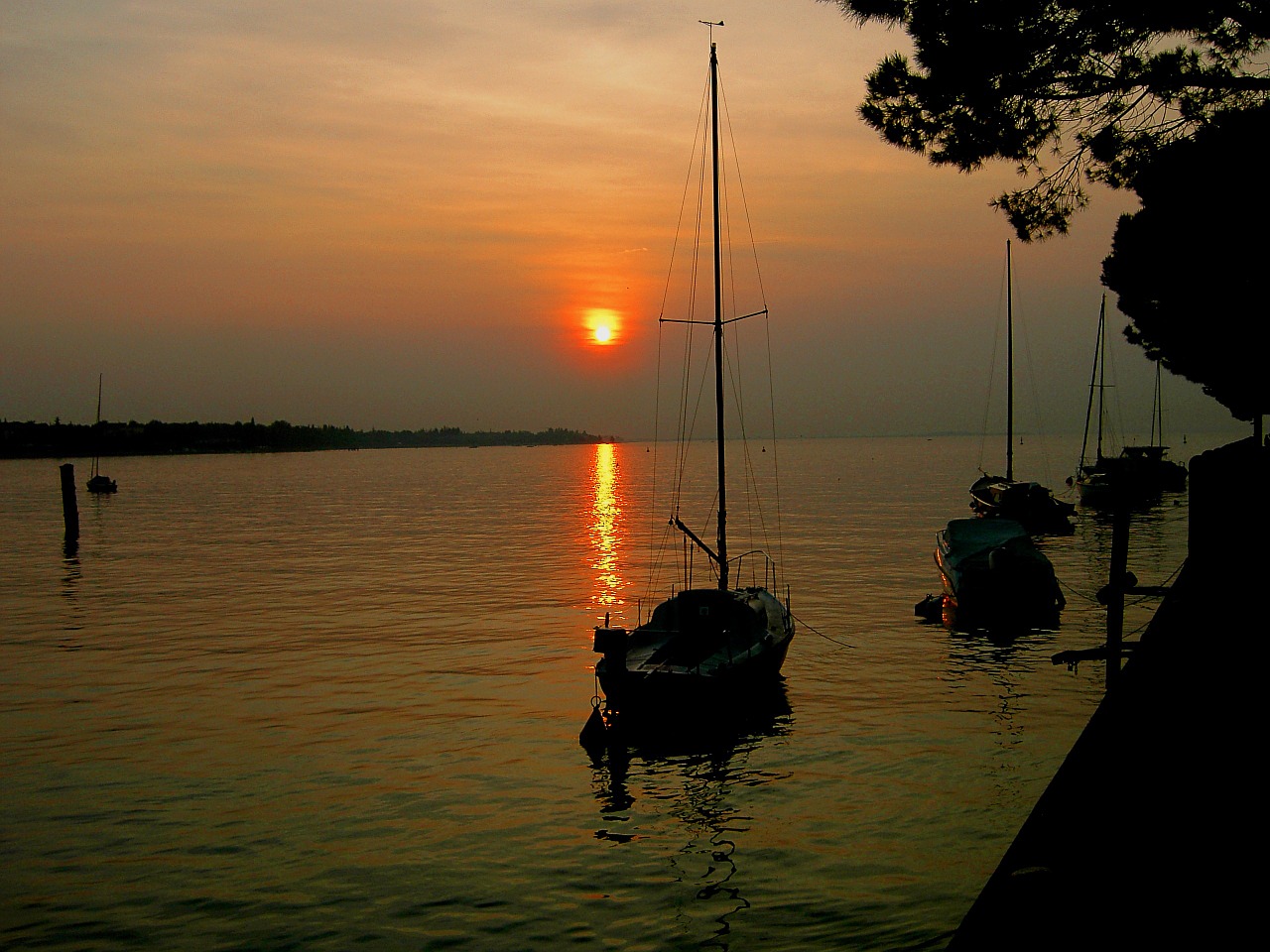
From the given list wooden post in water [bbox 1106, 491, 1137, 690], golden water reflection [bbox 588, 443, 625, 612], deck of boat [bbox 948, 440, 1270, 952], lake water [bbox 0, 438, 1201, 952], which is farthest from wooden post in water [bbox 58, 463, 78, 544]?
deck of boat [bbox 948, 440, 1270, 952]

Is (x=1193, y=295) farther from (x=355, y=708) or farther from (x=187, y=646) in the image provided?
(x=187, y=646)

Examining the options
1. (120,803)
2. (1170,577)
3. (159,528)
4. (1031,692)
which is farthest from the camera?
(159,528)

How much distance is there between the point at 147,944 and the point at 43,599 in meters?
31.6

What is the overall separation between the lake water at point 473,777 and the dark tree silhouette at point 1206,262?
902 cm

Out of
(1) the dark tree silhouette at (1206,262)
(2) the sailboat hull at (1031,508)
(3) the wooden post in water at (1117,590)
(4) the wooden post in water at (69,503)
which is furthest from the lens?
(2) the sailboat hull at (1031,508)

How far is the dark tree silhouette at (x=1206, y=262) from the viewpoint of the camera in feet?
47.8

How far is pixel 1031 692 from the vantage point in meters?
22.9

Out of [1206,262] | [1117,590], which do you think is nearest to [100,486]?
[1206,262]

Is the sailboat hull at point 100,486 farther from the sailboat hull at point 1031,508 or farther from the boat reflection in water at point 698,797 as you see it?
the boat reflection in water at point 698,797

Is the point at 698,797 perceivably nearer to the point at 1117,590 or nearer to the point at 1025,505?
the point at 1117,590

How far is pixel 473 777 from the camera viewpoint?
17484 mm

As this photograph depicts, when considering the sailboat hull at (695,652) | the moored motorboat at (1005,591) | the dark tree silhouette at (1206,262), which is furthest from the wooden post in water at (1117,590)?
the moored motorboat at (1005,591)

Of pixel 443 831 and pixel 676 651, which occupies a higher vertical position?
pixel 676 651

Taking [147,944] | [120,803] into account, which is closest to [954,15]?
[147,944]
